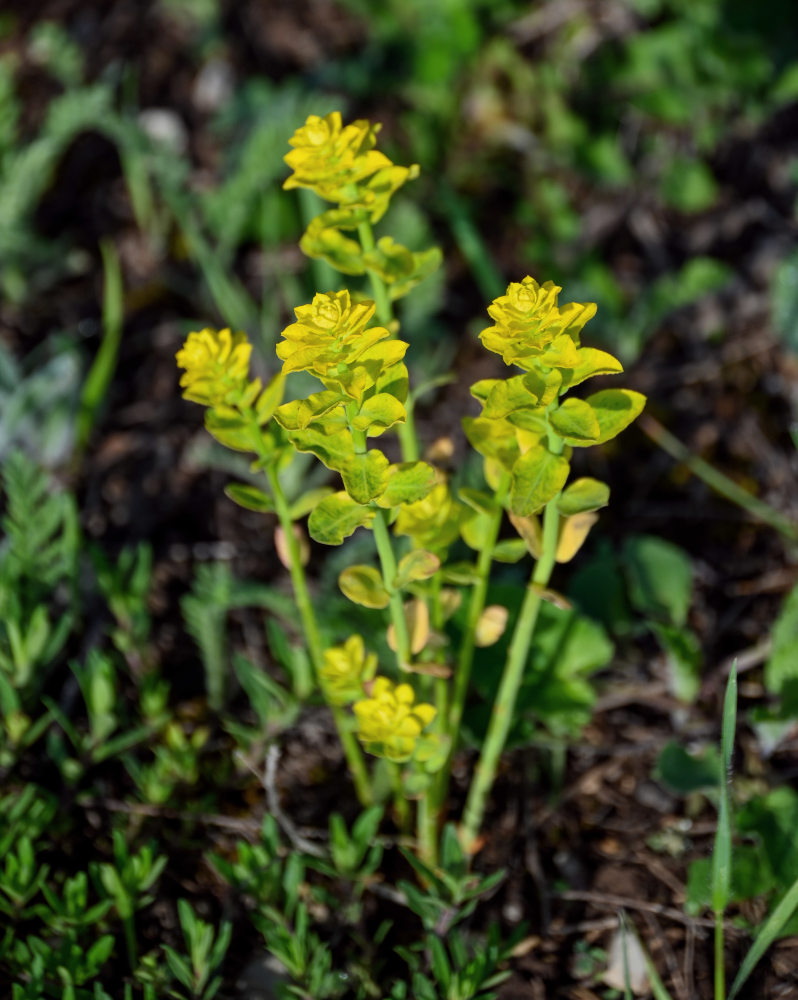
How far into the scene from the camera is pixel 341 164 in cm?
125

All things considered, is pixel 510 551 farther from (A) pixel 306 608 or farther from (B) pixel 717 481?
(B) pixel 717 481

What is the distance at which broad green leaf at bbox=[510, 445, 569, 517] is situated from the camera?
118cm

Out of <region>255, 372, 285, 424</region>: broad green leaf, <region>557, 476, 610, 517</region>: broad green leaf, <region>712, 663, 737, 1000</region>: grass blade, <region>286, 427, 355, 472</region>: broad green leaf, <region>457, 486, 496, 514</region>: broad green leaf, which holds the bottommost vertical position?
<region>712, 663, 737, 1000</region>: grass blade

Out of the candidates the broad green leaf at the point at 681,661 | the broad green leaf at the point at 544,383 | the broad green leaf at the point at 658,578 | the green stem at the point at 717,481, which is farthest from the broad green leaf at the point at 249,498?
the green stem at the point at 717,481

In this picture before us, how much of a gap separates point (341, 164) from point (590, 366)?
16.4 inches

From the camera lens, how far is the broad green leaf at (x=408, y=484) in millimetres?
1208

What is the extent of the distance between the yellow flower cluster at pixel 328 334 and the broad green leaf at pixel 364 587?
36 centimetres

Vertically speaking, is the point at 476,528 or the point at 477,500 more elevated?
the point at 477,500

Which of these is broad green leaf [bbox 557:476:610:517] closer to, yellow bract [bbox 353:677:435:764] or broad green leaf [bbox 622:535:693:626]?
yellow bract [bbox 353:677:435:764]

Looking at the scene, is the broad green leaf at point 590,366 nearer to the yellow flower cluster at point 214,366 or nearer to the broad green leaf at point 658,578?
the yellow flower cluster at point 214,366

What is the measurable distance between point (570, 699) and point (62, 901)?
3.10ft

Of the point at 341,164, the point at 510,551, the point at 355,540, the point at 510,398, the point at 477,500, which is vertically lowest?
the point at 355,540

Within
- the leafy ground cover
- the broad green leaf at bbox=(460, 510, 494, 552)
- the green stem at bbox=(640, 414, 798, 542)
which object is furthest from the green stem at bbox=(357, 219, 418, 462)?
the green stem at bbox=(640, 414, 798, 542)

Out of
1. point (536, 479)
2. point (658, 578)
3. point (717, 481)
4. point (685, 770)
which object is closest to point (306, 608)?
point (536, 479)
